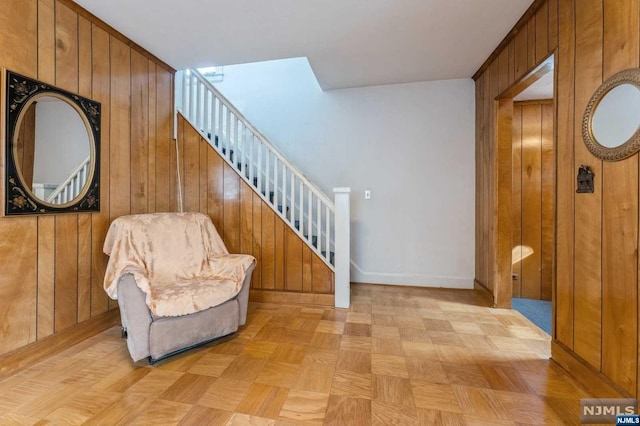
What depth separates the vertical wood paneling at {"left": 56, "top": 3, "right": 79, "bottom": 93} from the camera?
2.13 m

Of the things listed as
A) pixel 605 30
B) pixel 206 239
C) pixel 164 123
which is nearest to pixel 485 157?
pixel 605 30

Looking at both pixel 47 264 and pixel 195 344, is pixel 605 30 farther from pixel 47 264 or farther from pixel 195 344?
pixel 47 264

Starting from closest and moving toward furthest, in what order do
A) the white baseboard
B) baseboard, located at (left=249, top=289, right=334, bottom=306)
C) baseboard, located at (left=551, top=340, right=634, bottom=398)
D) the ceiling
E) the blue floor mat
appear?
baseboard, located at (left=551, top=340, right=634, bottom=398) → the ceiling → the blue floor mat → baseboard, located at (left=249, top=289, right=334, bottom=306) → the white baseboard

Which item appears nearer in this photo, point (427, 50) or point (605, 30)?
point (605, 30)

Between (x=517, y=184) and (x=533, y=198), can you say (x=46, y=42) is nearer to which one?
(x=517, y=184)

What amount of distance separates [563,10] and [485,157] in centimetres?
157

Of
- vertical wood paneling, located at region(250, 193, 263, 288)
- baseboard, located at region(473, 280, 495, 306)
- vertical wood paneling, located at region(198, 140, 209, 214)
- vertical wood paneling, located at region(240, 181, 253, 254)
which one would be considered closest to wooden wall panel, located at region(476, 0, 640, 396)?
baseboard, located at region(473, 280, 495, 306)

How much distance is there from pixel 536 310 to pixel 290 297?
2.64 m

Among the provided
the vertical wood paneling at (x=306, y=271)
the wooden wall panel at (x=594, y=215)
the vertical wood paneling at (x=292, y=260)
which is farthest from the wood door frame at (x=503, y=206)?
the vertical wood paneling at (x=292, y=260)

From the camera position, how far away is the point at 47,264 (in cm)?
207

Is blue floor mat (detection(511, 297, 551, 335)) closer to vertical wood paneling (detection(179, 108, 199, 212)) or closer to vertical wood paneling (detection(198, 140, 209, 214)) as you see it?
vertical wood paneling (detection(198, 140, 209, 214))

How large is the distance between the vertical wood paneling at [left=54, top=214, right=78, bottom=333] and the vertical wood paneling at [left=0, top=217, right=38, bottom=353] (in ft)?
0.50

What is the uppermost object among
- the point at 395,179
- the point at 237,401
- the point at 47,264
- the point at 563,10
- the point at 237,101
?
the point at 237,101

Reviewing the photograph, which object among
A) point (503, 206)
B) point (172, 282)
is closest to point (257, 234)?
point (172, 282)
